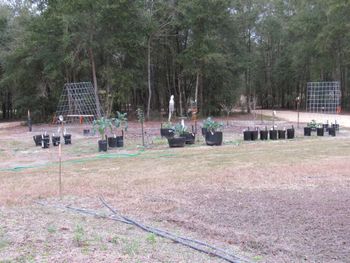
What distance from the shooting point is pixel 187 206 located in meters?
5.64

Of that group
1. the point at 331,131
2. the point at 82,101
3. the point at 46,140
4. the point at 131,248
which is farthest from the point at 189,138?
the point at 82,101

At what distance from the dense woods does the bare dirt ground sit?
15246mm

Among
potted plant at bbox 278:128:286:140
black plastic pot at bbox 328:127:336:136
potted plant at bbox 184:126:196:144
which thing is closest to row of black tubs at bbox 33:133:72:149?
potted plant at bbox 184:126:196:144

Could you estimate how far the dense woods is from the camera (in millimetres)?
24781

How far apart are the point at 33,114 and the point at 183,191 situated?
24.6 meters

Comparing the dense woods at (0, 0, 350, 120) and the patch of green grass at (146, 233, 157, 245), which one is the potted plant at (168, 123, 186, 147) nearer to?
the patch of green grass at (146, 233, 157, 245)

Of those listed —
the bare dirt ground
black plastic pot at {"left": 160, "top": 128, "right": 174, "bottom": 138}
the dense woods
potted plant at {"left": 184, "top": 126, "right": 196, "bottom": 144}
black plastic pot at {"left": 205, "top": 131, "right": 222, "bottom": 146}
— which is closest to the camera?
the bare dirt ground

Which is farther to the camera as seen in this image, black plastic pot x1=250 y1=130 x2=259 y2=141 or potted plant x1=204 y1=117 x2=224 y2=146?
black plastic pot x1=250 y1=130 x2=259 y2=141

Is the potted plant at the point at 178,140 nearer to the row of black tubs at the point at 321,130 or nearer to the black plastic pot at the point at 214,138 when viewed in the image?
the black plastic pot at the point at 214,138

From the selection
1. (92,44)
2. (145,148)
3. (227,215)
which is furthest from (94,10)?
(227,215)

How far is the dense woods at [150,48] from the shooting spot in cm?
2478

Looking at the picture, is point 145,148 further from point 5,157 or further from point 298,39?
point 298,39

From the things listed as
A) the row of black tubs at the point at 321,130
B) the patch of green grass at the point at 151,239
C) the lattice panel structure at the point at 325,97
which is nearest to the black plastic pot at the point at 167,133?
the row of black tubs at the point at 321,130

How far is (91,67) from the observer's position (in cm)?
2597
